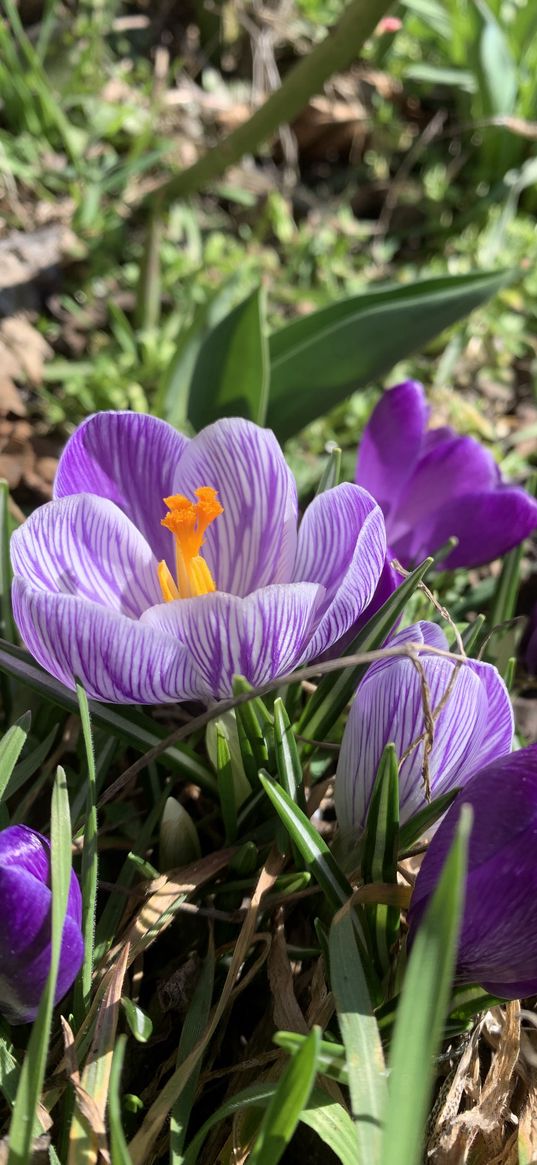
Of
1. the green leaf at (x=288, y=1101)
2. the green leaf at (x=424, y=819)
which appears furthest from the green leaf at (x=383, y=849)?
the green leaf at (x=288, y=1101)

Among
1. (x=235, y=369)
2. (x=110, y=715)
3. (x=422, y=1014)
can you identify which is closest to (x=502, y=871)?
(x=422, y=1014)

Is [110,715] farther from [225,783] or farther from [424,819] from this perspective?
[424,819]

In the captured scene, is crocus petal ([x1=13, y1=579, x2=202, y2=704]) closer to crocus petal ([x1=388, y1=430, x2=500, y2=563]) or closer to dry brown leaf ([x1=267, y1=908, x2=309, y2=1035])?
dry brown leaf ([x1=267, y1=908, x2=309, y2=1035])

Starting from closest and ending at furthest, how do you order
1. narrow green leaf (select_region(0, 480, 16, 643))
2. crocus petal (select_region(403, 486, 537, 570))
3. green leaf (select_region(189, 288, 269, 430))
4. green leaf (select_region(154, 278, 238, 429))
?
narrow green leaf (select_region(0, 480, 16, 643)) → crocus petal (select_region(403, 486, 537, 570)) → green leaf (select_region(189, 288, 269, 430)) → green leaf (select_region(154, 278, 238, 429))

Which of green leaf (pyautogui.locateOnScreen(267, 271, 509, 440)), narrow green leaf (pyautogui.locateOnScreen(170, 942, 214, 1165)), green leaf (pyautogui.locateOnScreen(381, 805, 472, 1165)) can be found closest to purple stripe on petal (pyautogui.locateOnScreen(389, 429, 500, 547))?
green leaf (pyautogui.locateOnScreen(267, 271, 509, 440))

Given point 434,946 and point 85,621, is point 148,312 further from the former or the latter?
point 434,946

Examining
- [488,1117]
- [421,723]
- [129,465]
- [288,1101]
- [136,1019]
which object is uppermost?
[129,465]
